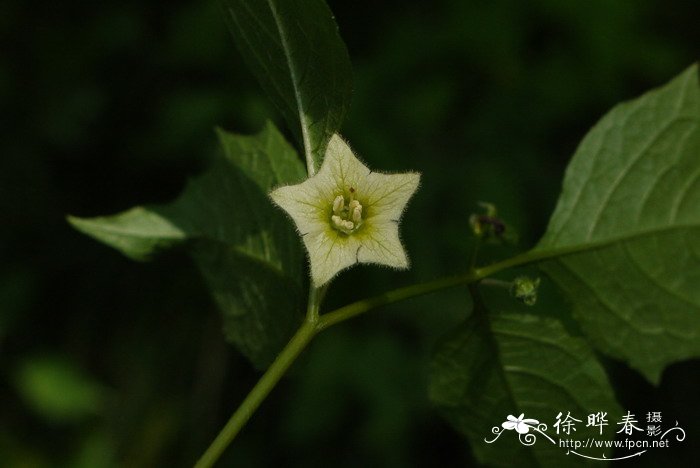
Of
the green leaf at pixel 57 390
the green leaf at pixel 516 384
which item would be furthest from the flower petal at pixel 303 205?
the green leaf at pixel 57 390

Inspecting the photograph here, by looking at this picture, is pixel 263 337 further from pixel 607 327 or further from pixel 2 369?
pixel 2 369

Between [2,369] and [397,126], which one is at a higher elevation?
[397,126]

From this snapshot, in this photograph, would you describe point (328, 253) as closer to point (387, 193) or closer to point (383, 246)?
point (383, 246)

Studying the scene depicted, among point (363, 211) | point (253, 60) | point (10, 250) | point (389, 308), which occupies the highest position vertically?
point (253, 60)

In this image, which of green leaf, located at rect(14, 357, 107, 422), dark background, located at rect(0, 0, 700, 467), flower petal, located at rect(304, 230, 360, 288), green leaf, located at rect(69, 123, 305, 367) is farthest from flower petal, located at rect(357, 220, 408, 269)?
green leaf, located at rect(14, 357, 107, 422)

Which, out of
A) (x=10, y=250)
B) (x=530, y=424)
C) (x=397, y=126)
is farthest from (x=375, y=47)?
(x=530, y=424)

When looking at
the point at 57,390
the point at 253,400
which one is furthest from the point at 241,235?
the point at 57,390

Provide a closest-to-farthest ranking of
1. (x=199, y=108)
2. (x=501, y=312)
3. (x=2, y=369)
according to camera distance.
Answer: (x=501, y=312) → (x=199, y=108) → (x=2, y=369)
